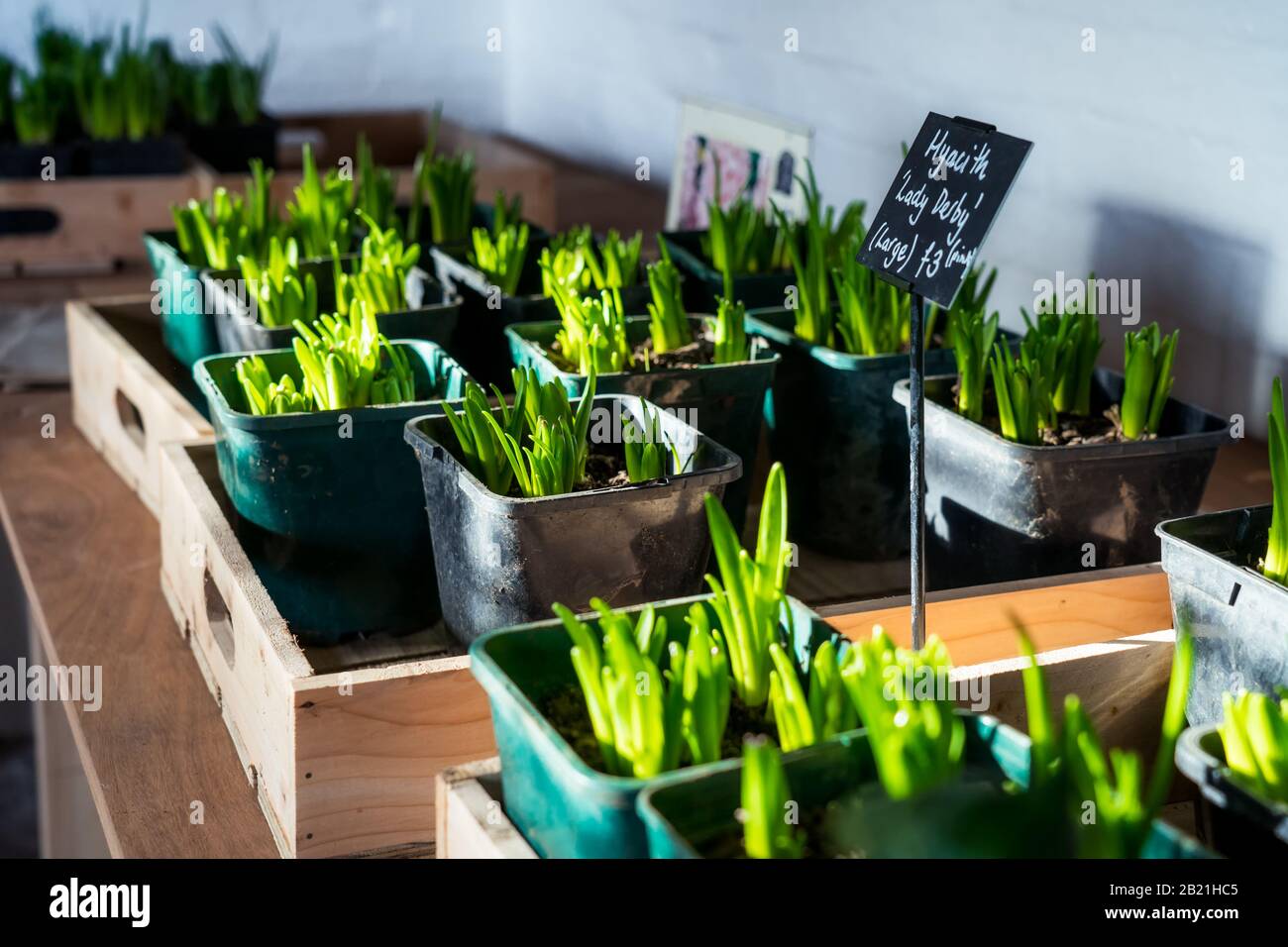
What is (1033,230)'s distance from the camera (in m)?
1.97

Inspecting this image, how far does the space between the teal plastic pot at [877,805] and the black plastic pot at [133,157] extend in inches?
84.7

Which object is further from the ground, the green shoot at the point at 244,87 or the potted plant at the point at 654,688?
the green shoot at the point at 244,87

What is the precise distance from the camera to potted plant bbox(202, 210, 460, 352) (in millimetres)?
1482

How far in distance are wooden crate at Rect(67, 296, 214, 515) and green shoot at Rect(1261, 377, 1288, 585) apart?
98cm

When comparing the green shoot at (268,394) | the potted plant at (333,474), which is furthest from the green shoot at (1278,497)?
the green shoot at (268,394)

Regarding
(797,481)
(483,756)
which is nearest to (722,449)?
(483,756)

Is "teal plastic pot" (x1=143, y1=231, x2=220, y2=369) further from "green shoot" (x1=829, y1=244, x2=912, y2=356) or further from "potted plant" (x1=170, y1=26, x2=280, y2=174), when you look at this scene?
"potted plant" (x1=170, y1=26, x2=280, y2=174)

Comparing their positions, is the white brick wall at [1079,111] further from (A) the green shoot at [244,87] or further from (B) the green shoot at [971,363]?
(A) the green shoot at [244,87]

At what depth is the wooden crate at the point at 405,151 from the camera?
8.64ft

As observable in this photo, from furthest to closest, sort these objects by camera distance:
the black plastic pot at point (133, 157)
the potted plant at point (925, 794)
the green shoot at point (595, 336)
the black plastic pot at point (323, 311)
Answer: the black plastic pot at point (133, 157) → the black plastic pot at point (323, 311) → the green shoot at point (595, 336) → the potted plant at point (925, 794)

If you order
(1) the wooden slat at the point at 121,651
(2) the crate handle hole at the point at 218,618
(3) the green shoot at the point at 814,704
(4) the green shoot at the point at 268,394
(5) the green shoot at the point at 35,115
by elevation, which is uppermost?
(5) the green shoot at the point at 35,115

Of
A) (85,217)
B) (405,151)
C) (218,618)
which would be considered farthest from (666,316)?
(405,151)

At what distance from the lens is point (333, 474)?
1.24 m
